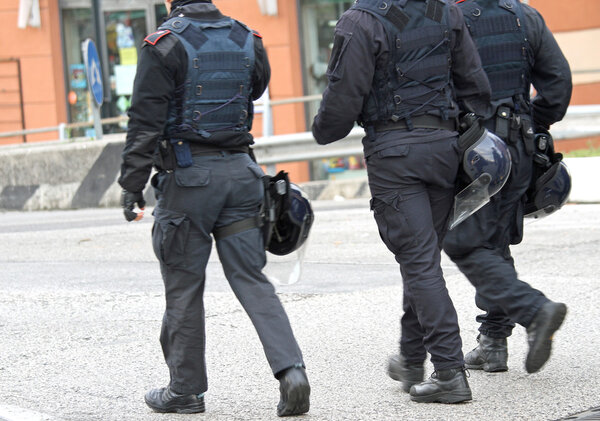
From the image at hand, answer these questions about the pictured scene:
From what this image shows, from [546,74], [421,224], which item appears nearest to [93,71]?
[546,74]

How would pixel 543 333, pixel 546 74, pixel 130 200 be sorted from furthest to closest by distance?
pixel 546 74
pixel 543 333
pixel 130 200

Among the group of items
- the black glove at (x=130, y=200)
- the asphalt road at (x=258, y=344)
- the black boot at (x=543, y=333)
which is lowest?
the asphalt road at (x=258, y=344)

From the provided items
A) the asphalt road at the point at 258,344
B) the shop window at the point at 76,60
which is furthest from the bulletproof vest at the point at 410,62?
the shop window at the point at 76,60

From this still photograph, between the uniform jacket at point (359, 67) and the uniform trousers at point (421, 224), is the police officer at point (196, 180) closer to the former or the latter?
the uniform jacket at point (359, 67)

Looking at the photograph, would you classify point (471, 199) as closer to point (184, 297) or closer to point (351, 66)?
point (351, 66)

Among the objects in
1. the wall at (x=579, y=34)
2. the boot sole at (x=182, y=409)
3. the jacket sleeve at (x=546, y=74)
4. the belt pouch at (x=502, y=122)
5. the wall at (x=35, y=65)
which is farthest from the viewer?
the wall at (x=35, y=65)

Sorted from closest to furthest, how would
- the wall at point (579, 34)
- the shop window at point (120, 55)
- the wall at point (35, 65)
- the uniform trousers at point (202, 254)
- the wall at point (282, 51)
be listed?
1. the uniform trousers at point (202, 254)
2. the wall at point (579, 34)
3. the wall at point (282, 51)
4. the wall at point (35, 65)
5. the shop window at point (120, 55)

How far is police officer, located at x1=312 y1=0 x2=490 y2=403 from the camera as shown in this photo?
4410 millimetres

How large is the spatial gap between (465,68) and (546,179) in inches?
28.0

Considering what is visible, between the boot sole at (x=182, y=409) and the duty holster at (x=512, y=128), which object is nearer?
the boot sole at (x=182, y=409)

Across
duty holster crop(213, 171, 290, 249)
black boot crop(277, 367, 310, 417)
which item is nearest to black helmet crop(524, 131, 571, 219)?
duty holster crop(213, 171, 290, 249)

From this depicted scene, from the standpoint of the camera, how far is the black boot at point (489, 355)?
493 centimetres

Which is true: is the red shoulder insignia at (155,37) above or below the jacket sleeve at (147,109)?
above

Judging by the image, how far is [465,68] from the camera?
4594mm
